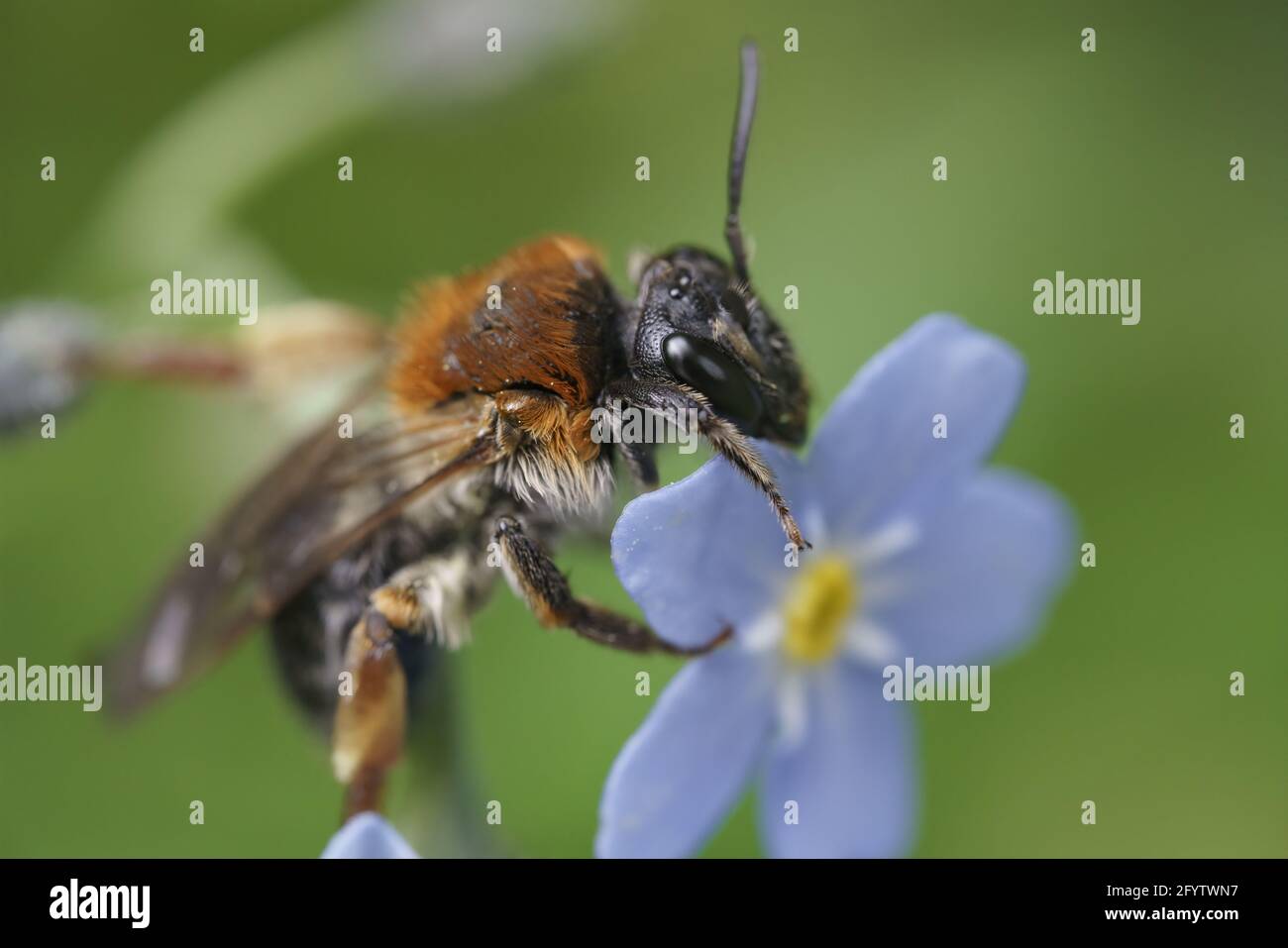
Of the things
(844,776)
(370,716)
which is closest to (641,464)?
(370,716)

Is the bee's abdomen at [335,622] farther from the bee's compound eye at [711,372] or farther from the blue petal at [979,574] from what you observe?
the blue petal at [979,574]

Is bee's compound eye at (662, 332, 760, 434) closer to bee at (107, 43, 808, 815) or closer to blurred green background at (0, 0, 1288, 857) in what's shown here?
bee at (107, 43, 808, 815)

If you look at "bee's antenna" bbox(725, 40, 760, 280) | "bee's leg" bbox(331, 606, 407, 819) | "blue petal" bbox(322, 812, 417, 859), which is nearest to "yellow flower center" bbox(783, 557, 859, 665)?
"bee's antenna" bbox(725, 40, 760, 280)

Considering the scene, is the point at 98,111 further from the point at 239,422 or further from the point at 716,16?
the point at 716,16

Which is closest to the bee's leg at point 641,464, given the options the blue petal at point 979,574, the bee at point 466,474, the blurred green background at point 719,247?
the bee at point 466,474

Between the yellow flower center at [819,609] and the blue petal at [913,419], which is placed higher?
the blue petal at [913,419]

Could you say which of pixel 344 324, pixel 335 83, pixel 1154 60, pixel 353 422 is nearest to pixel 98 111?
→ pixel 335 83

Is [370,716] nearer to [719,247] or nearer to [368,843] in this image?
[368,843]

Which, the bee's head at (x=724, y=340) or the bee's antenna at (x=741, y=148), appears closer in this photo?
the bee's head at (x=724, y=340)
